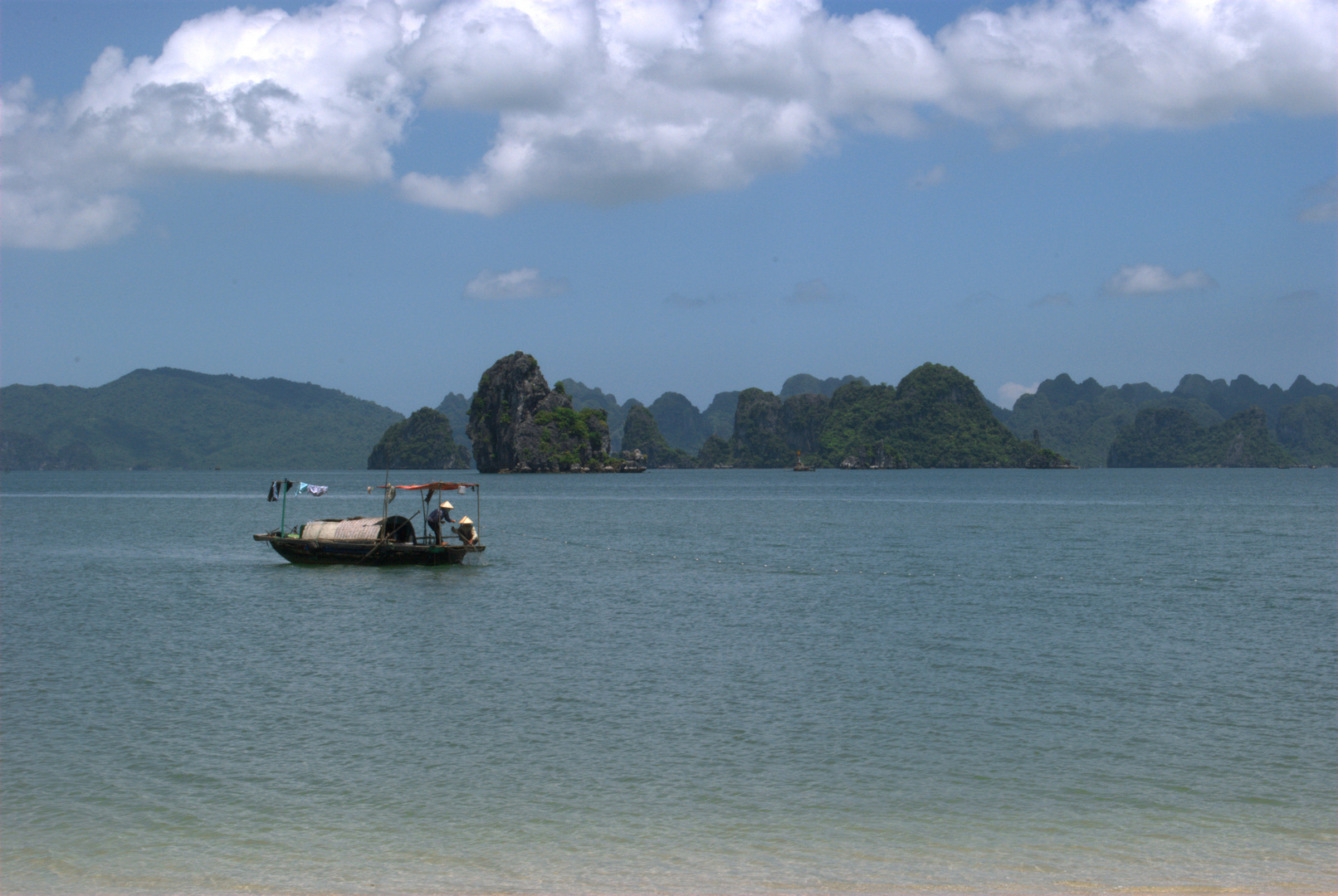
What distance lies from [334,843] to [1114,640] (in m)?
22.4

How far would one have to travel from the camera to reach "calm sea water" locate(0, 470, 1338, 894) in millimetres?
12516

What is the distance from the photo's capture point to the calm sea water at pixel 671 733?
41.1 feet

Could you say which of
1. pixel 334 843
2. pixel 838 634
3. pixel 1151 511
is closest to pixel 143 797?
pixel 334 843

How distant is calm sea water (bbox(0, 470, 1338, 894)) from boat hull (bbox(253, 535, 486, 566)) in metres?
2.63

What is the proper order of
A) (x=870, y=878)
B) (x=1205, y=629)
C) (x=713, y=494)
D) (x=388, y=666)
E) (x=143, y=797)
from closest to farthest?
(x=870, y=878)
(x=143, y=797)
(x=388, y=666)
(x=1205, y=629)
(x=713, y=494)

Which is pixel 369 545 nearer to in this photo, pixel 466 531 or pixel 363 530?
pixel 363 530

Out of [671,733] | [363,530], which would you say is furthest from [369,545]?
[671,733]

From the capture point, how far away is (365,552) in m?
46.4

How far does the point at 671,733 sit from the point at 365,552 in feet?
103

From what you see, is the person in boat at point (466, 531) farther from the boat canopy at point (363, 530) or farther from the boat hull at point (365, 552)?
the boat canopy at point (363, 530)

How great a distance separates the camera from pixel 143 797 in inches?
588

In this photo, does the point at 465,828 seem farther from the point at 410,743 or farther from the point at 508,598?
the point at 508,598

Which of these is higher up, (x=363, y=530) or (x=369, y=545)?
(x=363, y=530)

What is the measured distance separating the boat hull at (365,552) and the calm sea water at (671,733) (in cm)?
→ 263
